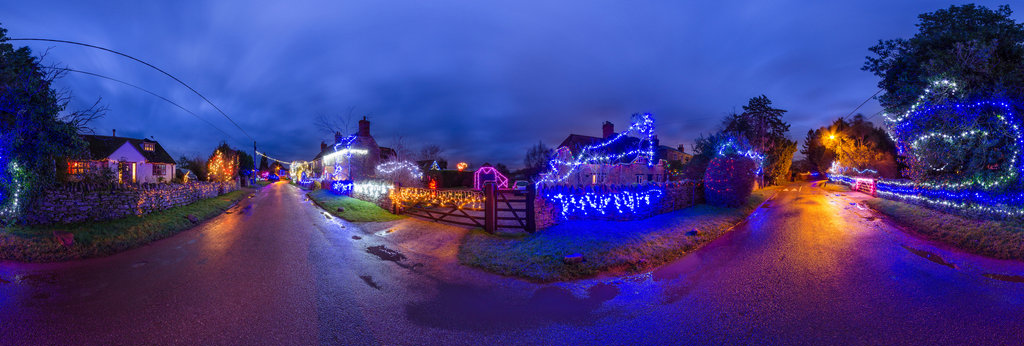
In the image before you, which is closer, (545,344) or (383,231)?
(545,344)

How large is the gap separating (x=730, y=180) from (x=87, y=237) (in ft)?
72.1

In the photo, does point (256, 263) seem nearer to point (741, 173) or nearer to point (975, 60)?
point (741, 173)

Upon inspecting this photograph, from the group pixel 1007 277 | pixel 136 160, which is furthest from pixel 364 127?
pixel 1007 277

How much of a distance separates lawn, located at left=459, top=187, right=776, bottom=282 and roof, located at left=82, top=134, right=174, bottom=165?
38.6 m

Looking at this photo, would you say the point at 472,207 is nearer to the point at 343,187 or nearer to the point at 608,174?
the point at 608,174

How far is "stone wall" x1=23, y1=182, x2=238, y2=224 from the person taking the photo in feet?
30.2

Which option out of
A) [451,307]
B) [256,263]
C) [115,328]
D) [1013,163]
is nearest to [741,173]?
[1013,163]

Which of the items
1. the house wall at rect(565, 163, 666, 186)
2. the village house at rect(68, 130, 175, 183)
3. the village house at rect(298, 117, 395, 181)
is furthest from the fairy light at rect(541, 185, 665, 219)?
the village house at rect(68, 130, 175, 183)

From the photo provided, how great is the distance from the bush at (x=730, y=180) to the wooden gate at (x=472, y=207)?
942cm

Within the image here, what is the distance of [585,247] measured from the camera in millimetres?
7535

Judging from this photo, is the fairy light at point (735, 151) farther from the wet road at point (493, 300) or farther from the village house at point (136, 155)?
the village house at point (136, 155)

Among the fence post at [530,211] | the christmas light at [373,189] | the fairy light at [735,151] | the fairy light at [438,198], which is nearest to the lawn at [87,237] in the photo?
the christmas light at [373,189]

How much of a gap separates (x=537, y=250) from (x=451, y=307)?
3.15 meters

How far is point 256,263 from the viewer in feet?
22.7
